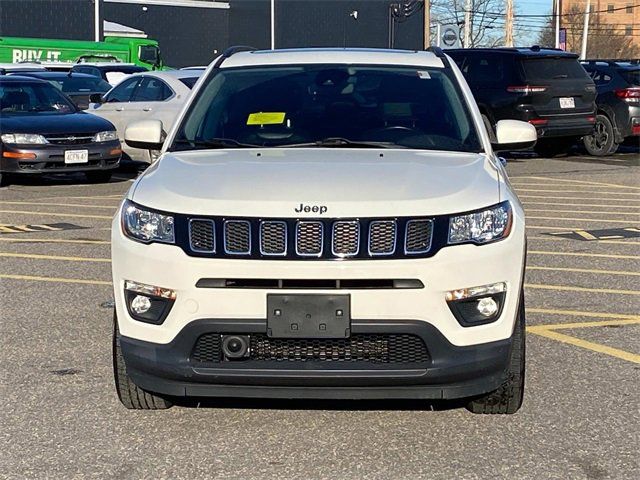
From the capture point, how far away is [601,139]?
22.4 meters

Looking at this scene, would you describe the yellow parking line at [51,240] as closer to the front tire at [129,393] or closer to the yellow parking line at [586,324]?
the yellow parking line at [586,324]

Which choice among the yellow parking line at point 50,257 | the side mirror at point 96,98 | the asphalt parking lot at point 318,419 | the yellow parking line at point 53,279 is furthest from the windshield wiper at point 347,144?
the side mirror at point 96,98

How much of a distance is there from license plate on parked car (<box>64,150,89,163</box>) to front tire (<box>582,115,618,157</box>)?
9811mm

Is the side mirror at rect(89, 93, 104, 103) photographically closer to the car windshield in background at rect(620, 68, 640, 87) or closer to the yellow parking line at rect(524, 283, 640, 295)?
the car windshield in background at rect(620, 68, 640, 87)

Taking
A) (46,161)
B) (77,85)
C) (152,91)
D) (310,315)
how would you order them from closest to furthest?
1. (310,315)
2. (46,161)
3. (152,91)
4. (77,85)

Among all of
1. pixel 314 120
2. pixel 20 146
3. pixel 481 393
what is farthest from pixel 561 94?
pixel 481 393

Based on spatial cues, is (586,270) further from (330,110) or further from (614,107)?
(614,107)

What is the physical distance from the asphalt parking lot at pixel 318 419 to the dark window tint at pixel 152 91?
9.26m

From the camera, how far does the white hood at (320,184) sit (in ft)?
15.9

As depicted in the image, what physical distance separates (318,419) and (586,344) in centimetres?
215

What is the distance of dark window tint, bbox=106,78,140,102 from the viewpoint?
61.3ft

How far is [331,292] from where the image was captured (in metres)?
4.72

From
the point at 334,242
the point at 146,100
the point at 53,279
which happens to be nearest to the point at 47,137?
the point at 146,100

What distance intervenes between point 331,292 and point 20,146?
12063 mm
